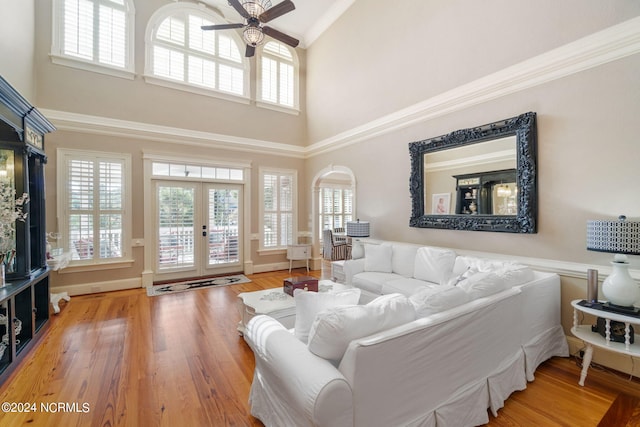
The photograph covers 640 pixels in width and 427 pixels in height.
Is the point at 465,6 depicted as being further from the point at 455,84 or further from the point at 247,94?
the point at 247,94

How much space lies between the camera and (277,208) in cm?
666

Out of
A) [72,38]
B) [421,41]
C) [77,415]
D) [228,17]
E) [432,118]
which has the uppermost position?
[228,17]

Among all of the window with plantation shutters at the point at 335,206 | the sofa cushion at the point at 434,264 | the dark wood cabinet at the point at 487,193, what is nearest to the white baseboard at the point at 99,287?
the sofa cushion at the point at 434,264

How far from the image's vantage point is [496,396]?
2.02 metres

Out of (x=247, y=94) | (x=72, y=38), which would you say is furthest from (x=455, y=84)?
(x=72, y=38)

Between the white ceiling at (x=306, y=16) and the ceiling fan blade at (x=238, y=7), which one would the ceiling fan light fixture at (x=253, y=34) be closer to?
the ceiling fan blade at (x=238, y=7)

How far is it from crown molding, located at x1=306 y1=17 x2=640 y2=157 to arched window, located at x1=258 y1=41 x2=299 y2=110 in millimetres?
3023

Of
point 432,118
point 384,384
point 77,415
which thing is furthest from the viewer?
point 432,118

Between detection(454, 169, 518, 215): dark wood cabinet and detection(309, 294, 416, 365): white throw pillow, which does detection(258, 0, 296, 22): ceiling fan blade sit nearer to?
detection(454, 169, 518, 215): dark wood cabinet

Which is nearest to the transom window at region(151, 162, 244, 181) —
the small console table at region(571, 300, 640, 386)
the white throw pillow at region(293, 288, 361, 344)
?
the white throw pillow at region(293, 288, 361, 344)

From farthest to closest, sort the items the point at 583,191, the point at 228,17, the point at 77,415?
the point at 228,17 → the point at 583,191 → the point at 77,415

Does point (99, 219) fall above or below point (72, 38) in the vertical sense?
below

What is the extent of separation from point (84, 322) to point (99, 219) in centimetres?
196

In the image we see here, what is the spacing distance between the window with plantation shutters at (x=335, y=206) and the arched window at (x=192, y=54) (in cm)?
389
